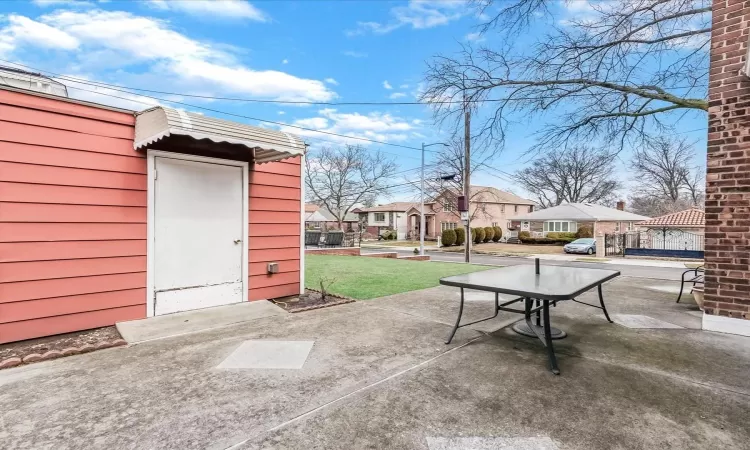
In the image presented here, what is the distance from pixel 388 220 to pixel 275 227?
3783cm

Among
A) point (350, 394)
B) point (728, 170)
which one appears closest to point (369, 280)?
point (350, 394)

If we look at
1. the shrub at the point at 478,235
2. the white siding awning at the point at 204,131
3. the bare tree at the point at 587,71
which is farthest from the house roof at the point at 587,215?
the white siding awning at the point at 204,131

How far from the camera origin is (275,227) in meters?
5.29

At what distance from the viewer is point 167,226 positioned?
4.24m

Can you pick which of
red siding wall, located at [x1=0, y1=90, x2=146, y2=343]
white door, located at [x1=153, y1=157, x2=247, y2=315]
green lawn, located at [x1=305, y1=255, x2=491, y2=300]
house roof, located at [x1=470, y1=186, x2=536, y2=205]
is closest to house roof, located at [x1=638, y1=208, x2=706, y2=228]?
green lawn, located at [x1=305, y1=255, x2=491, y2=300]

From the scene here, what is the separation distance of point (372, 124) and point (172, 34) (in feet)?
57.9

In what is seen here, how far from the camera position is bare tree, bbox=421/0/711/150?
19.5 ft

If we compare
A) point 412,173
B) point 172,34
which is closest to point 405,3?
point 172,34

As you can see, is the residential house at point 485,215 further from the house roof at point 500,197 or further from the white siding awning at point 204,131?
the white siding awning at point 204,131

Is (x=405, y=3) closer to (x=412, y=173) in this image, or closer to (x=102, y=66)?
(x=102, y=66)

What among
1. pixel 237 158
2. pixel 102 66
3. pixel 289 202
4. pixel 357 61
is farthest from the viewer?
pixel 357 61

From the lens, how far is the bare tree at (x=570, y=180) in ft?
106

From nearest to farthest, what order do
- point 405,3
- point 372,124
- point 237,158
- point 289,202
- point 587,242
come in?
point 237,158 < point 289,202 < point 405,3 < point 587,242 < point 372,124

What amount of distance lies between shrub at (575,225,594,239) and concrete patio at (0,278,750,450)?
26.2m
